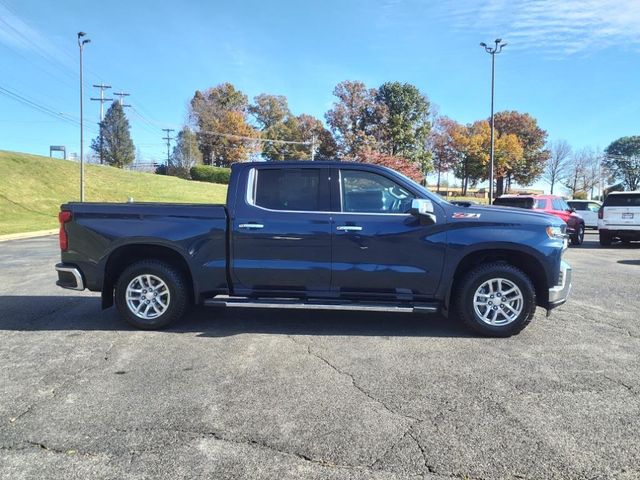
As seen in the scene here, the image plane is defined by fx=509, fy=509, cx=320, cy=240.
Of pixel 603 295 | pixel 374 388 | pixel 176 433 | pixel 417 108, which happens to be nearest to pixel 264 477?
pixel 176 433

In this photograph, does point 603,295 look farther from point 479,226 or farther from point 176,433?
point 176,433

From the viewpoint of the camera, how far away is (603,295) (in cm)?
796

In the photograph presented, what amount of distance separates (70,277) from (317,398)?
3568 millimetres

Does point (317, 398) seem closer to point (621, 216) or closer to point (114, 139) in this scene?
point (621, 216)

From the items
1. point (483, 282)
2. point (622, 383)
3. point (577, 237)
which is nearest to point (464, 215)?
point (483, 282)

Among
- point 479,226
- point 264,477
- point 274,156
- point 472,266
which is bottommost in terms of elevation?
point 264,477

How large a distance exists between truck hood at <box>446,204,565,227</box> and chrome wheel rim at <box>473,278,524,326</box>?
0.66 m

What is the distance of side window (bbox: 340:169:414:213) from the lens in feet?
18.5

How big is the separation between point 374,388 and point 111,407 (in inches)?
79.3

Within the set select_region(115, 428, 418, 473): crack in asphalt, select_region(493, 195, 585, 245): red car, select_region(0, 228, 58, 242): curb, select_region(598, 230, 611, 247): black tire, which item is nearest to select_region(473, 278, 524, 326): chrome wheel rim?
select_region(115, 428, 418, 473): crack in asphalt

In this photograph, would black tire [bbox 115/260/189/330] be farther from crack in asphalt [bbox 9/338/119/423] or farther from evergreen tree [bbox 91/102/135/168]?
evergreen tree [bbox 91/102/135/168]

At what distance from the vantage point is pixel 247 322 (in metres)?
6.21

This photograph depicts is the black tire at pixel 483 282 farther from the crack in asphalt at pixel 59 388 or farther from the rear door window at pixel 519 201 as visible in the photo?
the rear door window at pixel 519 201


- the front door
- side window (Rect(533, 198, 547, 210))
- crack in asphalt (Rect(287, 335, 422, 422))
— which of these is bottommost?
crack in asphalt (Rect(287, 335, 422, 422))
